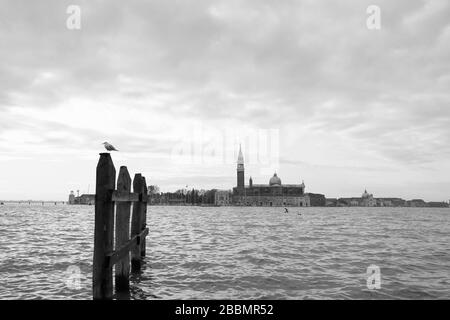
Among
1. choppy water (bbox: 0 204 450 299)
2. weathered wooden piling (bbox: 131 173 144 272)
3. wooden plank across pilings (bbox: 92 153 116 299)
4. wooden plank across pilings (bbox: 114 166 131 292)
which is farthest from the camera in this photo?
weathered wooden piling (bbox: 131 173 144 272)

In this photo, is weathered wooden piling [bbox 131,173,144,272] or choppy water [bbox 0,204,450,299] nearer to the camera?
choppy water [bbox 0,204,450,299]

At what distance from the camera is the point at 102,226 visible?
719 cm

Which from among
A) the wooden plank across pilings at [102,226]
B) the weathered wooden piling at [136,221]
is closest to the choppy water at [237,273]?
the weathered wooden piling at [136,221]

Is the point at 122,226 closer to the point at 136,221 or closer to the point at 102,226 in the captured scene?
the point at 102,226

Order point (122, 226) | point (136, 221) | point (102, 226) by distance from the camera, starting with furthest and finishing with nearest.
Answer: point (136, 221) → point (122, 226) → point (102, 226)

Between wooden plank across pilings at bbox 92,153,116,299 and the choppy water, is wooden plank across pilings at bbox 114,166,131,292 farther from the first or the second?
wooden plank across pilings at bbox 92,153,116,299

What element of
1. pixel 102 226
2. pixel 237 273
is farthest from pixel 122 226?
pixel 237 273

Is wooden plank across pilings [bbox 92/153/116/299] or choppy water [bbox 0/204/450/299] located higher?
wooden plank across pilings [bbox 92/153/116/299]

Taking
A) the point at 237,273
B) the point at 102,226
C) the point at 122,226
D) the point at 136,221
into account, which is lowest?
the point at 237,273

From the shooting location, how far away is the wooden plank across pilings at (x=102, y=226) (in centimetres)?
720

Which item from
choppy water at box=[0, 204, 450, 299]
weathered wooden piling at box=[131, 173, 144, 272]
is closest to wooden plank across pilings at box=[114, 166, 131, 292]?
choppy water at box=[0, 204, 450, 299]

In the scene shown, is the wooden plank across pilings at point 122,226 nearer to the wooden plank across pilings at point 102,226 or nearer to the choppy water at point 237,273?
the choppy water at point 237,273

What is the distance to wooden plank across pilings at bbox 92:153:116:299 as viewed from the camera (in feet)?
23.6
